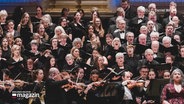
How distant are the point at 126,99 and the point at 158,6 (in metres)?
3.92

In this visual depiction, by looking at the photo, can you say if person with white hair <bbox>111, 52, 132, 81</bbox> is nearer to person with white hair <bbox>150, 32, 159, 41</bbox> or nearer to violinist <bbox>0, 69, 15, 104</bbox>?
person with white hair <bbox>150, 32, 159, 41</bbox>

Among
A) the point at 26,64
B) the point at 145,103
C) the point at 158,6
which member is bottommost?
the point at 145,103

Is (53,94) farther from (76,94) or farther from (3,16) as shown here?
(3,16)

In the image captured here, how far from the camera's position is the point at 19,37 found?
984 centimetres

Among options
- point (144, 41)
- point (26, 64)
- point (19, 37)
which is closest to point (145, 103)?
point (144, 41)

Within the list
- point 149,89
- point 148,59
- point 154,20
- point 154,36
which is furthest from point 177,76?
point 154,20

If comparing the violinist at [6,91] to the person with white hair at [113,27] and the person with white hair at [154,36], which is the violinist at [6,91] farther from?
the person with white hair at [154,36]

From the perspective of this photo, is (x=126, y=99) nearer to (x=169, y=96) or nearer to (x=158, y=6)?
(x=169, y=96)

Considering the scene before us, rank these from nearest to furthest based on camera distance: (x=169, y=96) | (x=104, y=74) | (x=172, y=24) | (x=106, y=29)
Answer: (x=169, y=96), (x=104, y=74), (x=172, y=24), (x=106, y=29)

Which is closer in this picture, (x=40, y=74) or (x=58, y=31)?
(x=40, y=74)

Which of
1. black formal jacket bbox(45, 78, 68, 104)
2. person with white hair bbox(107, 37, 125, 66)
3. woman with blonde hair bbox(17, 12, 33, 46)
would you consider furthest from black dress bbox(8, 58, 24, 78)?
person with white hair bbox(107, 37, 125, 66)

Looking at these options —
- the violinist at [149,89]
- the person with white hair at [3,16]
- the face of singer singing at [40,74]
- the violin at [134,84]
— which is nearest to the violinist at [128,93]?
the violin at [134,84]

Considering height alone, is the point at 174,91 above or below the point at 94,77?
below
